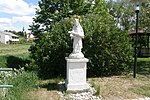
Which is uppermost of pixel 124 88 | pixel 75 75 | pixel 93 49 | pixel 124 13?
pixel 124 13

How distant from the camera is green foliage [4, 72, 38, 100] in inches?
294

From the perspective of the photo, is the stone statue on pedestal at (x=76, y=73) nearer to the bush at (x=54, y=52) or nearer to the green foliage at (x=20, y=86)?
the green foliage at (x=20, y=86)

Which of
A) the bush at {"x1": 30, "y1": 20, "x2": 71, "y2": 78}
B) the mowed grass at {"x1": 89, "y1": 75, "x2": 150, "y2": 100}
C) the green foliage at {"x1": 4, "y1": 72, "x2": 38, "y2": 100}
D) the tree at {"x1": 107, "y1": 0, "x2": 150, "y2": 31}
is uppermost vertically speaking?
the tree at {"x1": 107, "y1": 0, "x2": 150, "y2": 31}

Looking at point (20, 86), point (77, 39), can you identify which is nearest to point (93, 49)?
point (77, 39)

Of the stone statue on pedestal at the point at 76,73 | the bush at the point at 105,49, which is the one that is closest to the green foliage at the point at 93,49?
the bush at the point at 105,49

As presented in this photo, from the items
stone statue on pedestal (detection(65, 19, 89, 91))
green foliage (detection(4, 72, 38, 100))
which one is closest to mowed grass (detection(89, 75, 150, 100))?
stone statue on pedestal (detection(65, 19, 89, 91))

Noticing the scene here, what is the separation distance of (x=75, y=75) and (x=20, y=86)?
204cm

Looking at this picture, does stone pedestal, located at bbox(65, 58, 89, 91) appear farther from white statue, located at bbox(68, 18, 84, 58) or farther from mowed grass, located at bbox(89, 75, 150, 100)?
mowed grass, located at bbox(89, 75, 150, 100)

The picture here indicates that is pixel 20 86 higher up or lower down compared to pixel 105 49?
lower down

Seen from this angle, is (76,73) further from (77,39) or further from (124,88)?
(124,88)

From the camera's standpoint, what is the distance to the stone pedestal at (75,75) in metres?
8.73

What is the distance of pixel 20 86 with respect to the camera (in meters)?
8.70

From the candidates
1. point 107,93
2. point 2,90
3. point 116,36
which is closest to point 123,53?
point 116,36

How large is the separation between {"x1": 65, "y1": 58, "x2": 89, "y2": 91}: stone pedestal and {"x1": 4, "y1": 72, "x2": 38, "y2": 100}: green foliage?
5.18ft
